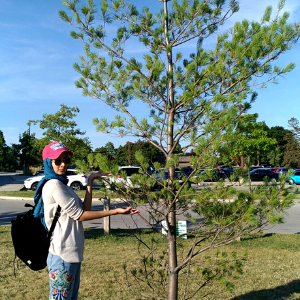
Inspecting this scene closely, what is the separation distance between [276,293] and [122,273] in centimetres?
213

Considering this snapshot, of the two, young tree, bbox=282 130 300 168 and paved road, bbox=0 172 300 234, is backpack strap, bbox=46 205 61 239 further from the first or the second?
young tree, bbox=282 130 300 168

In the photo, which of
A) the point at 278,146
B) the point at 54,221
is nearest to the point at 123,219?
the point at 54,221

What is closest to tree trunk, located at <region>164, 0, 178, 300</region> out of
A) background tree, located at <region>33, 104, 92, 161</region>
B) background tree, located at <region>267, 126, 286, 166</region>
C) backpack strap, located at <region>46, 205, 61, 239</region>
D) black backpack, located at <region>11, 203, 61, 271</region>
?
backpack strap, located at <region>46, 205, 61, 239</region>

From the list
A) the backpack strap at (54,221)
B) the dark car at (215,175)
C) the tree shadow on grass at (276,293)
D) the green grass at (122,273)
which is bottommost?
the tree shadow on grass at (276,293)

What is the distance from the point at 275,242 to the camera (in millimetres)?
7289

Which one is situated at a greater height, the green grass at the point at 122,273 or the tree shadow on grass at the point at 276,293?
the green grass at the point at 122,273

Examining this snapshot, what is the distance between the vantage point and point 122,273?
505 cm

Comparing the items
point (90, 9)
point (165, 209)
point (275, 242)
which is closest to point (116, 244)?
point (275, 242)

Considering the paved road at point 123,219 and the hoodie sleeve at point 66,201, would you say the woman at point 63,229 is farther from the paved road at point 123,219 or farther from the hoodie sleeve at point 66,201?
the paved road at point 123,219

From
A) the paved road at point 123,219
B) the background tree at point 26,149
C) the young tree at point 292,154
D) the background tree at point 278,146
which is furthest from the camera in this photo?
the background tree at point 278,146

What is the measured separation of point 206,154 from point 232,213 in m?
0.72

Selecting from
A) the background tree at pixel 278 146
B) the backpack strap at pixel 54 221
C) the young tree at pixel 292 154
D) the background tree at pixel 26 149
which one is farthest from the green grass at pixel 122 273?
the background tree at pixel 278 146

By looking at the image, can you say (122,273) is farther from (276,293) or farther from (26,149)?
(26,149)

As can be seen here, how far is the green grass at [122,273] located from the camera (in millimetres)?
4203
